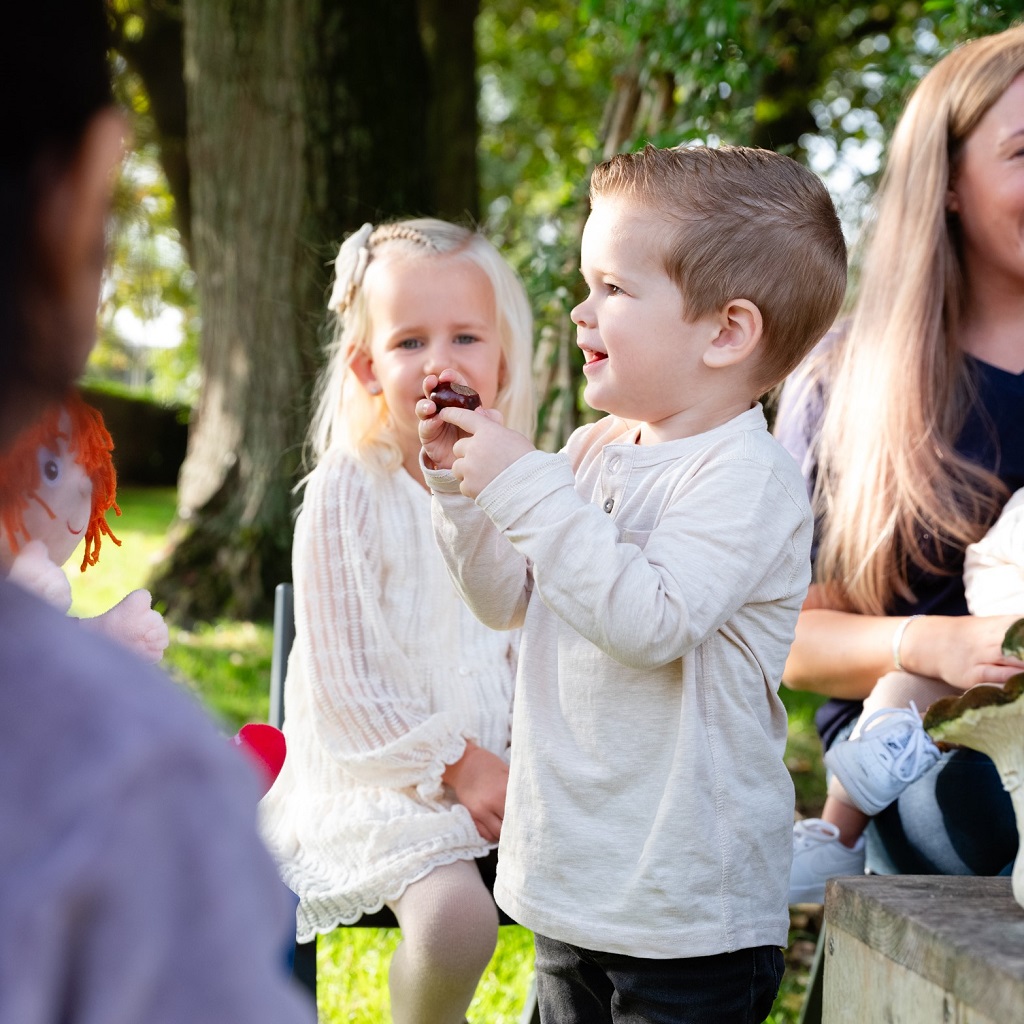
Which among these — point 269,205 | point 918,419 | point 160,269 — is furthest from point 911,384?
point 160,269

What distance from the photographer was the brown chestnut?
1603 millimetres

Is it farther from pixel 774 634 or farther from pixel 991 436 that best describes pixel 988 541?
pixel 774 634

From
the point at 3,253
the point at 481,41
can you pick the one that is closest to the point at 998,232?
the point at 3,253

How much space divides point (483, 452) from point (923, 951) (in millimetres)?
710

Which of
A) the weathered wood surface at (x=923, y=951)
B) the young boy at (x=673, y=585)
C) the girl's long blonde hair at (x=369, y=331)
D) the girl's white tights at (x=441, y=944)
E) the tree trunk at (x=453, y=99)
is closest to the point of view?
the weathered wood surface at (x=923, y=951)

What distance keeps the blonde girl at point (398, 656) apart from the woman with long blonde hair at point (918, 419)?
1.98 feet

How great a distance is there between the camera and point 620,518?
1.62 meters

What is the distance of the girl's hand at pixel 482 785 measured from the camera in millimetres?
2119

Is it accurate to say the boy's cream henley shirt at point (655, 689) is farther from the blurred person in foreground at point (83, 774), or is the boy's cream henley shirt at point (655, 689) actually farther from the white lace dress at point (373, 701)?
the blurred person in foreground at point (83, 774)

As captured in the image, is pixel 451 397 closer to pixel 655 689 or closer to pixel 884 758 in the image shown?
pixel 655 689

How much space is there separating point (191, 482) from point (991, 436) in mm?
4532

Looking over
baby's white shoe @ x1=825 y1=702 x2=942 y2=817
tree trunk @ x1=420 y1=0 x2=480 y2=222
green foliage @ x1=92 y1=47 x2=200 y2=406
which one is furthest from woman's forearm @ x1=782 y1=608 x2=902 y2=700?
green foliage @ x1=92 y1=47 x2=200 y2=406

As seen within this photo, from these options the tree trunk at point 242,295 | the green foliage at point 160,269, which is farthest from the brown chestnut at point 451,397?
the green foliage at point 160,269

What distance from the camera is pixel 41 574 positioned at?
1.48 meters
